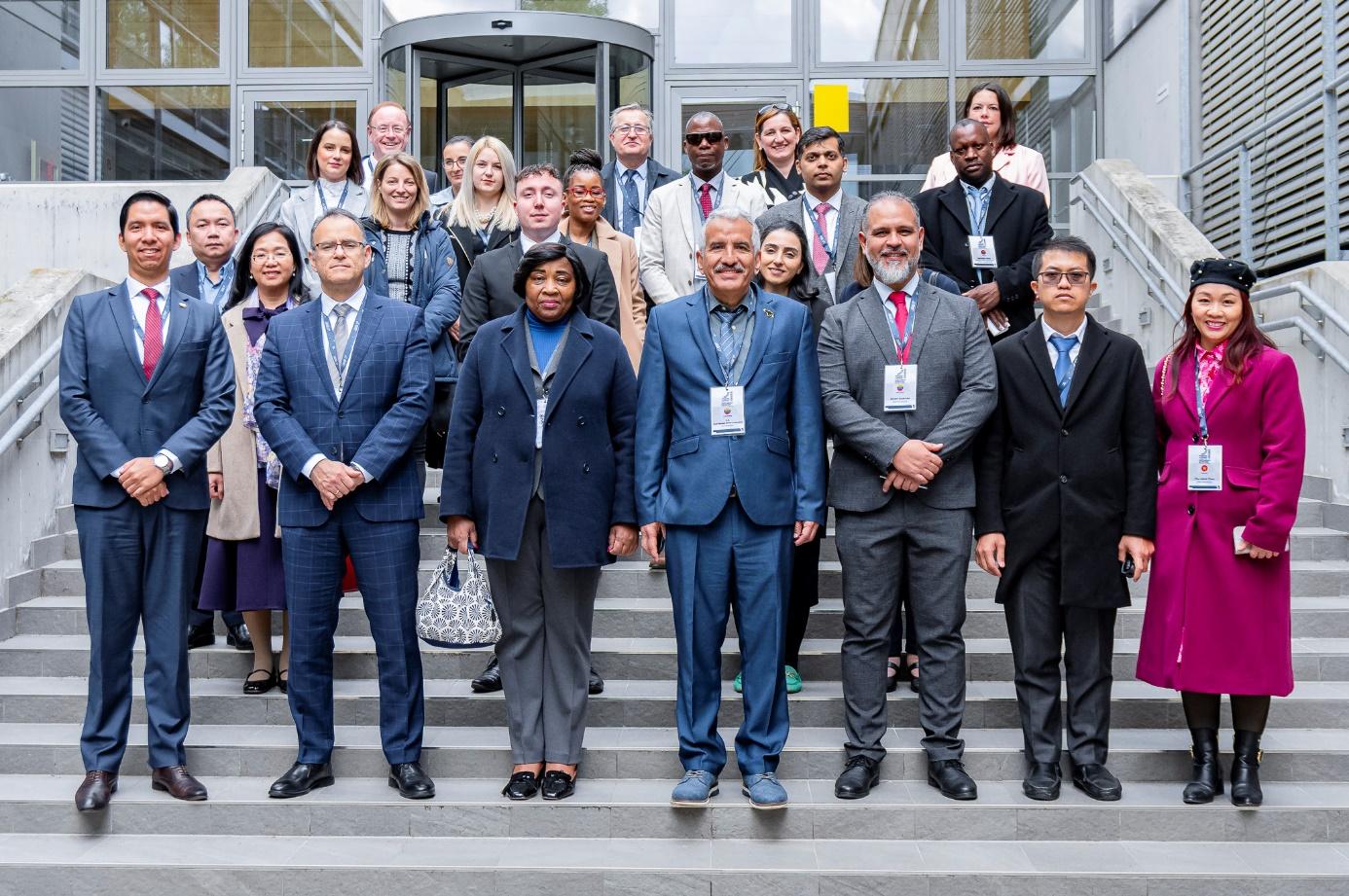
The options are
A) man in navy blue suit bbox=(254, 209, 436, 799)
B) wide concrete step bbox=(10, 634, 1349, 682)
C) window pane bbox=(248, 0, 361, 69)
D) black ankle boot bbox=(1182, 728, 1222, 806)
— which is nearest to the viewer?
black ankle boot bbox=(1182, 728, 1222, 806)

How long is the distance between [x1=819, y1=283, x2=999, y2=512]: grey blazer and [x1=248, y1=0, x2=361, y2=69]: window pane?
31.3ft

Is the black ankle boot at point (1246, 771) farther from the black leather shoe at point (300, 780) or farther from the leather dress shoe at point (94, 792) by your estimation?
the leather dress shoe at point (94, 792)

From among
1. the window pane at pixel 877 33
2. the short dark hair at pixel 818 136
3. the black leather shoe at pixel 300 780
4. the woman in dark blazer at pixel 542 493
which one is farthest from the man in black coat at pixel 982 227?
the window pane at pixel 877 33

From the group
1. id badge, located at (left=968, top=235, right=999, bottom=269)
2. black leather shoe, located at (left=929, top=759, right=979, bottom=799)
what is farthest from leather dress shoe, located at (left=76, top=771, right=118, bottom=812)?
id badge, located at (left=968, top=235, right=999, bottom=269)

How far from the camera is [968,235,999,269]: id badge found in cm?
571

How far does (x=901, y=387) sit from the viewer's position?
4.54 m

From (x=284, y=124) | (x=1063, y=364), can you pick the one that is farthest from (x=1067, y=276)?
(x=284, y=124)

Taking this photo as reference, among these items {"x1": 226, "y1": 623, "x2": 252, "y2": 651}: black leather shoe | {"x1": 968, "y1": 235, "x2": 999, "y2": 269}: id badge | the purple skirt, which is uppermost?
{"x1": 968, "y1": 235, "x2": 999, "y2": 269}: id badge

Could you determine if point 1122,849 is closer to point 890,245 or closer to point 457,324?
point 890,245

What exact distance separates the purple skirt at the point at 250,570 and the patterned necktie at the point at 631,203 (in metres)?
2.60

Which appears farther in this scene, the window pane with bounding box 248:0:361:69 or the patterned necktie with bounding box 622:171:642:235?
the window pane with bounding box 248:0:361:69

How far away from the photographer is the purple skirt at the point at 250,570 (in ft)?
16.8

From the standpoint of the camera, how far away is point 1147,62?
11.2 meters

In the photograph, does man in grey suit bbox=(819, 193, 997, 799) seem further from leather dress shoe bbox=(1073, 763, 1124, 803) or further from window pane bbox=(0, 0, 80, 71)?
window pane bbox=(0, 0, 80, 71)
